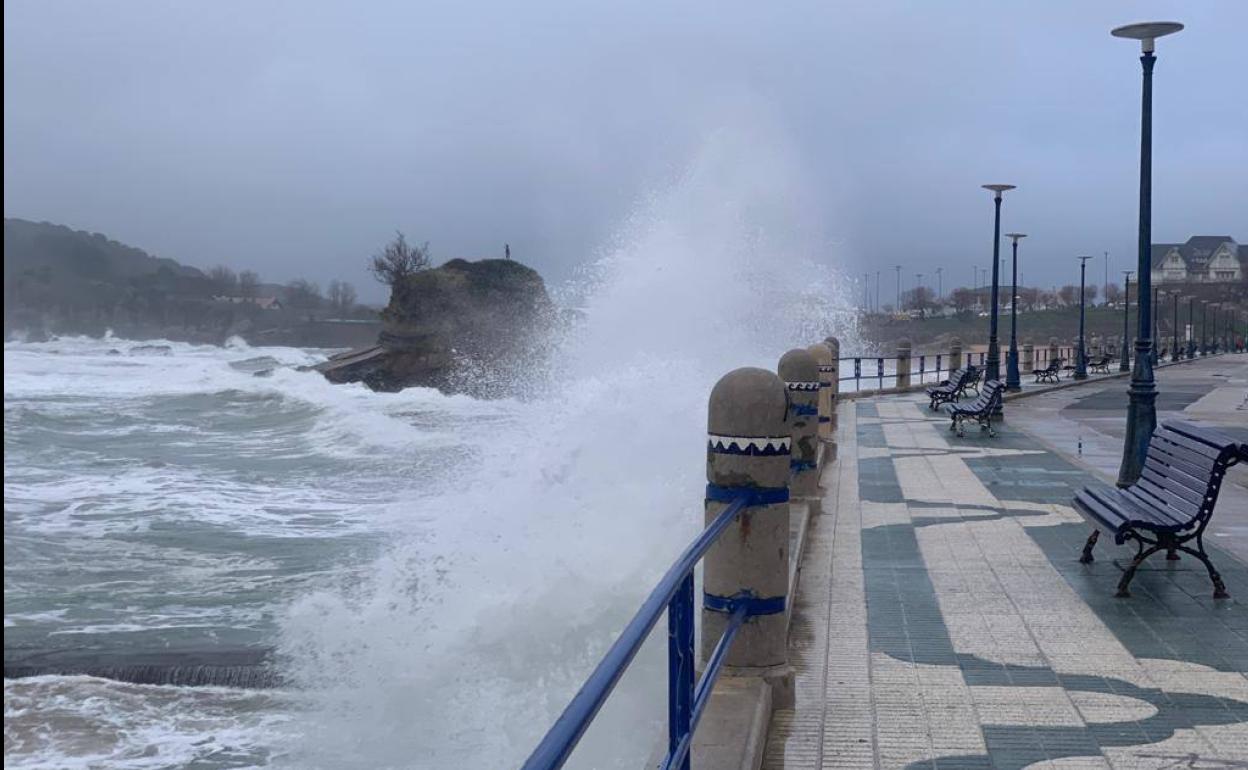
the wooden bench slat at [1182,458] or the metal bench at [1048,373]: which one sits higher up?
the wooden bench slat at [1182,458]

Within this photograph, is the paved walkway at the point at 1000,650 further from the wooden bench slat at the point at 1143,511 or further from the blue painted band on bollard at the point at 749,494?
the blue painted band on bollard at the point at 749,494

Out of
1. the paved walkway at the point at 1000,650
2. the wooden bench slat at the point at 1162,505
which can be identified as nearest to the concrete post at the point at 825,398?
the paved walkway at the point at 1000,650

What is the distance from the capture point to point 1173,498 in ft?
24.1

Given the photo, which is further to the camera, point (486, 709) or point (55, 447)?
point (55, 447)

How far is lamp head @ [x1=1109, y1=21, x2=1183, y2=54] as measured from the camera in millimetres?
11523

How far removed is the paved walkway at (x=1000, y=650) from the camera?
4750mm

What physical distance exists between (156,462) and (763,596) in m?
23.2

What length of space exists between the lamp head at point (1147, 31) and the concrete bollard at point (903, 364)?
1884 cm

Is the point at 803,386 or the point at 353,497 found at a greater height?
the point at 803,386

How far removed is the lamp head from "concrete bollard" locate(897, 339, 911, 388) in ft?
61.8

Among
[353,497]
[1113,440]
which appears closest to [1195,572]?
[1113,440]

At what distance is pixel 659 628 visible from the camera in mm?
7727

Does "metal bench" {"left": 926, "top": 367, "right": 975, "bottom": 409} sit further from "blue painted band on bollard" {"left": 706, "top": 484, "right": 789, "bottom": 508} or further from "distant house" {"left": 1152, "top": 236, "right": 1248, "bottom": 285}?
"distant house" {"left": 1152, "top": 236, "right": 1248, "bottom": 285}

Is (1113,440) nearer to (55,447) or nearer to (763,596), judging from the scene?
(763,596)
